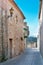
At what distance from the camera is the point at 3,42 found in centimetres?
1292

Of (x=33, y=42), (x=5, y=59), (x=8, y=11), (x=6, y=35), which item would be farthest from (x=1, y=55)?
(x=33, y=42)

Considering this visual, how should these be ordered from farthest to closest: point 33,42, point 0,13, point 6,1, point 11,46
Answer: point 33,42 → point 11,46 → point 6,1 → point 0,13

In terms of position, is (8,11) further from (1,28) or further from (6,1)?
(1,28)

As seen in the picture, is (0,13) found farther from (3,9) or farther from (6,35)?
(6,35)

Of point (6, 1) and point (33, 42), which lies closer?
point (6, 1)

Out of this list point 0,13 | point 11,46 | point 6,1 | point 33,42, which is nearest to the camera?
point 0,13

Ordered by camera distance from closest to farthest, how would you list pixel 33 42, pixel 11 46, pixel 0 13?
pixel 0 13
pixel 11 46
pixel 33 42

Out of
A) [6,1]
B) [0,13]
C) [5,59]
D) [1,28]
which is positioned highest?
[6,1]

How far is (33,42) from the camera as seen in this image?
42906 millimetres

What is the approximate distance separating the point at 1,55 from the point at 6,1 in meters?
4.14

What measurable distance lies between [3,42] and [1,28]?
41.9 inches

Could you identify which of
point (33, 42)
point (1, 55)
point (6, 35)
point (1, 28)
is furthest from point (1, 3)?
point (33, 42)

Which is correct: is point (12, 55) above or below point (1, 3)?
below

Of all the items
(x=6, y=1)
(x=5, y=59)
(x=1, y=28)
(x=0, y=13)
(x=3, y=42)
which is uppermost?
(x=6, y=1)
